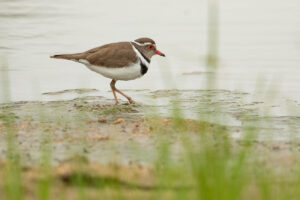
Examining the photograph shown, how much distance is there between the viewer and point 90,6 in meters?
13.4

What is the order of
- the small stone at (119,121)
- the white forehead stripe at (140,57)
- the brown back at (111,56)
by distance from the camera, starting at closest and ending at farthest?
the small stone at (119,121), the brown back at (111,56), the white forehead stripe at (140,57)

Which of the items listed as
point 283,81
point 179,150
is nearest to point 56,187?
point 179,150

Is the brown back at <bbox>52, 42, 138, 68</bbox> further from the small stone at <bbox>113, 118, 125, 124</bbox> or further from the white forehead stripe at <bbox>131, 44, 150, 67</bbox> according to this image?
the small stone at <bbox>113, 118, 125, 124</bbox>

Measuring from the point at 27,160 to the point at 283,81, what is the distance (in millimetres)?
4626

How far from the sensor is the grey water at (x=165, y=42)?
28.0 ft

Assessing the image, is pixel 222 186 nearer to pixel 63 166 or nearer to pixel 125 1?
pixel 63 166

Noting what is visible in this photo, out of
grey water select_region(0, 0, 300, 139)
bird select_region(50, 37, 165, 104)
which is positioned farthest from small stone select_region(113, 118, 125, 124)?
bird select_region(50, 37, 165, 104)

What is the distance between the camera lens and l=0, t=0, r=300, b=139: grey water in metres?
8.52

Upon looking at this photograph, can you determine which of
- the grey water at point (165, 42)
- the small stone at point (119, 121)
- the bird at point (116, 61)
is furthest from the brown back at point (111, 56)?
the small stone at point (119, 121)

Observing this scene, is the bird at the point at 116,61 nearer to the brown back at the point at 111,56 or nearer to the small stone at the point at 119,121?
the brown back at the point at 111,56

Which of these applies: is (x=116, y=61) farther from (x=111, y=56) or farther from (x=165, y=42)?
(x=165, y=42)

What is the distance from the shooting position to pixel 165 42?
34.5 feet

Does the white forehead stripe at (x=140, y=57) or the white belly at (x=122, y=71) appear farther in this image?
the white forehead stripe at (x=140, y=57)

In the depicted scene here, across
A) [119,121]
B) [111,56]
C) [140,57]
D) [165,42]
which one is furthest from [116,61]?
[165,42]
